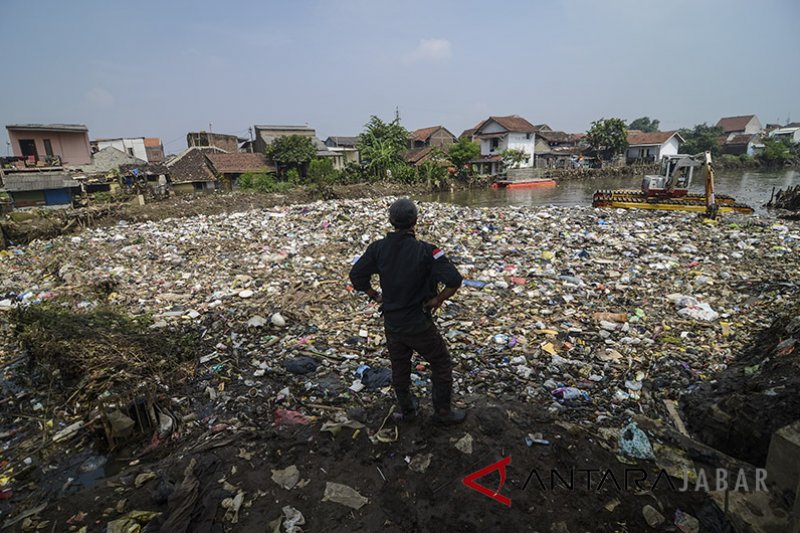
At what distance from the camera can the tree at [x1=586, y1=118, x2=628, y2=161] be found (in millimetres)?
35281

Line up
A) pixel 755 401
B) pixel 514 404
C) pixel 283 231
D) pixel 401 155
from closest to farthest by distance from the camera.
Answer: pixel 755 401 → pixel 514 404 → pixel 283 231 → pixel 401 155

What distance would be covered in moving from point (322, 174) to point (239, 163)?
6205 millimetres

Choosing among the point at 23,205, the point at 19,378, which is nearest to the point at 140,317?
the point at 19,378

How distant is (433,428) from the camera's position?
Result: 2623 millimetres

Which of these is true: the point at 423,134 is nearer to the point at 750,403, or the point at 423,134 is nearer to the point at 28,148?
the point at 28,148

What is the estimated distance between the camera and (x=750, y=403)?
8.46ft

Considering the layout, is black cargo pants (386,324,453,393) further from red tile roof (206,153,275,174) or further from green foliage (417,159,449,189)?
red tile roof (206,153,275,174)

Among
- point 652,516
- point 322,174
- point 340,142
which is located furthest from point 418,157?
point 652,516

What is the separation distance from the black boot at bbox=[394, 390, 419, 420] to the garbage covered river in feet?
0.29

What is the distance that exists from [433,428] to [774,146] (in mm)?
49717

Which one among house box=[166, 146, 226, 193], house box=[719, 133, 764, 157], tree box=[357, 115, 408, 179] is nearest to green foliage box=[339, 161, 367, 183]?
tree box=[357, 115, 408, 179]

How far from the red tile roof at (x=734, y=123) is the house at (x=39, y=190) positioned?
6461 cm

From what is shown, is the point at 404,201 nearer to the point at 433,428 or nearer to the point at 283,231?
the point at 433,428

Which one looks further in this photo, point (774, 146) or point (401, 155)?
point (774, 146)
